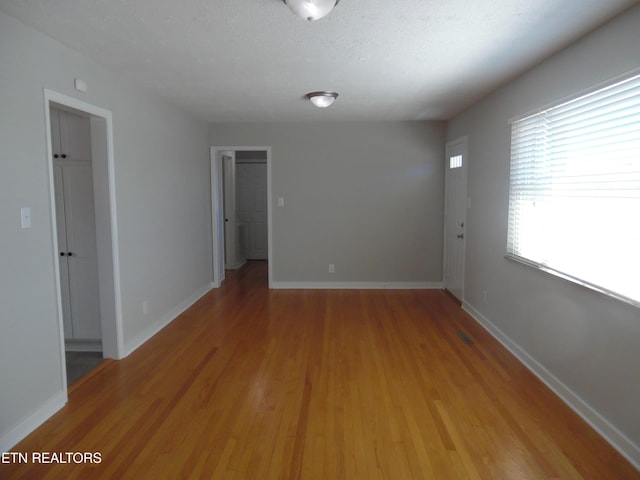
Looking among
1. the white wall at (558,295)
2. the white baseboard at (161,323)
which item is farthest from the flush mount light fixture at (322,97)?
the white baseboard at (161,323)

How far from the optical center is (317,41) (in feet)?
8.57

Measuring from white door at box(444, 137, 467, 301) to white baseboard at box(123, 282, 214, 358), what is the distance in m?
3.46

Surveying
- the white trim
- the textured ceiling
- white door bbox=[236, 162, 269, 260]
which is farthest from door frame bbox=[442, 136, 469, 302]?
the white trim

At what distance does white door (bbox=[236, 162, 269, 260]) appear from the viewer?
8.23 meters

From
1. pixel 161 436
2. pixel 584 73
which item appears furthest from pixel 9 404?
pixel 584 73

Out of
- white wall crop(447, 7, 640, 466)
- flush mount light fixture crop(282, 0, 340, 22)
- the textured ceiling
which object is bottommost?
white wall crop(447, 7, 640, 466)

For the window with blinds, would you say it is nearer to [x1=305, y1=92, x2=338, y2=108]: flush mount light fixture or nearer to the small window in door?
the small window in door

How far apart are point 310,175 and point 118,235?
303 cm

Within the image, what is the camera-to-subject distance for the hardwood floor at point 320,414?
208cm

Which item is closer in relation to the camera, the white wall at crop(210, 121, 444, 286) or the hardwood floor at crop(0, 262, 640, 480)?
the hardwood floor at crop(0, 262, 640, 480)

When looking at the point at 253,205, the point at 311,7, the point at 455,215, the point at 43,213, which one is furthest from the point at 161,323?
the point at 253,205

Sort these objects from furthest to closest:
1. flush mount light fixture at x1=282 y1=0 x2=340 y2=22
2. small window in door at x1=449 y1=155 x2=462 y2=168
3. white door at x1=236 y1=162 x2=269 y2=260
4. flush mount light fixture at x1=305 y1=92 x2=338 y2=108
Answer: white door at x1=236 y1=162 x2=269 y2=260 → small window in door at x1=449 y1=155 x2=462 y2=168 → flush mount light fixture at x1=305 y1=92 x2=338 y2=108 → flush mount light fixture at x1=282 y1=0 x2=340 y2=22

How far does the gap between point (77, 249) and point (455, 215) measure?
4.35 metres

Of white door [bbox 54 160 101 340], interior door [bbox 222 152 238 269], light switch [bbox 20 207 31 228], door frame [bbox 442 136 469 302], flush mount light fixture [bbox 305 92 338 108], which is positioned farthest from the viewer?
interior door [bbox 222 152 238 269]
